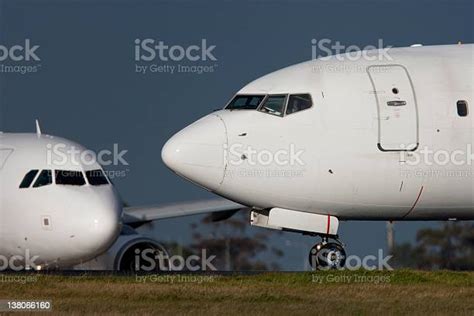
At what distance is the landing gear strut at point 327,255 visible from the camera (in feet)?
85.9

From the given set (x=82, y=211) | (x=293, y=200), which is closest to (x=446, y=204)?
(x=293, y=200)

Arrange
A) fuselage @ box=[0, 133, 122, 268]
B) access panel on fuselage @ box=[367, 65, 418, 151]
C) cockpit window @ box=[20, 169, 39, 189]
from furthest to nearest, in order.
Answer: cockpit window @ box=[20, 169, 39, 189]
fuselage @ box=[0, 133, 122, 268]
access panel on fuselage @ box=[367, 65, 418, 151]

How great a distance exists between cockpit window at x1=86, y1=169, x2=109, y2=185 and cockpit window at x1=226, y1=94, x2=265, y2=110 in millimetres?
7124

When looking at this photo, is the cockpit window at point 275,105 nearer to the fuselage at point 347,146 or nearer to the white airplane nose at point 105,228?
the fuselage at point 347,146

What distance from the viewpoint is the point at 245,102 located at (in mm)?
26391

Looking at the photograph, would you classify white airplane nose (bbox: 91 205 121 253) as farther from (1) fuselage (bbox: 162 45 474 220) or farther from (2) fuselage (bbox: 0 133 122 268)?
(1) fuselage (bbox: 162 45 474 220)

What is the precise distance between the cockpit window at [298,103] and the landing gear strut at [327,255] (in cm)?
253

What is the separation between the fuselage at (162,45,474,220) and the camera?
2545 cm

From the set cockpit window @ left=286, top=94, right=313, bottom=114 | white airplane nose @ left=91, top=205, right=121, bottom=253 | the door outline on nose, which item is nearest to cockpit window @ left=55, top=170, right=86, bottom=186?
the door outline on nose

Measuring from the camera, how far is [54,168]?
107 feet
